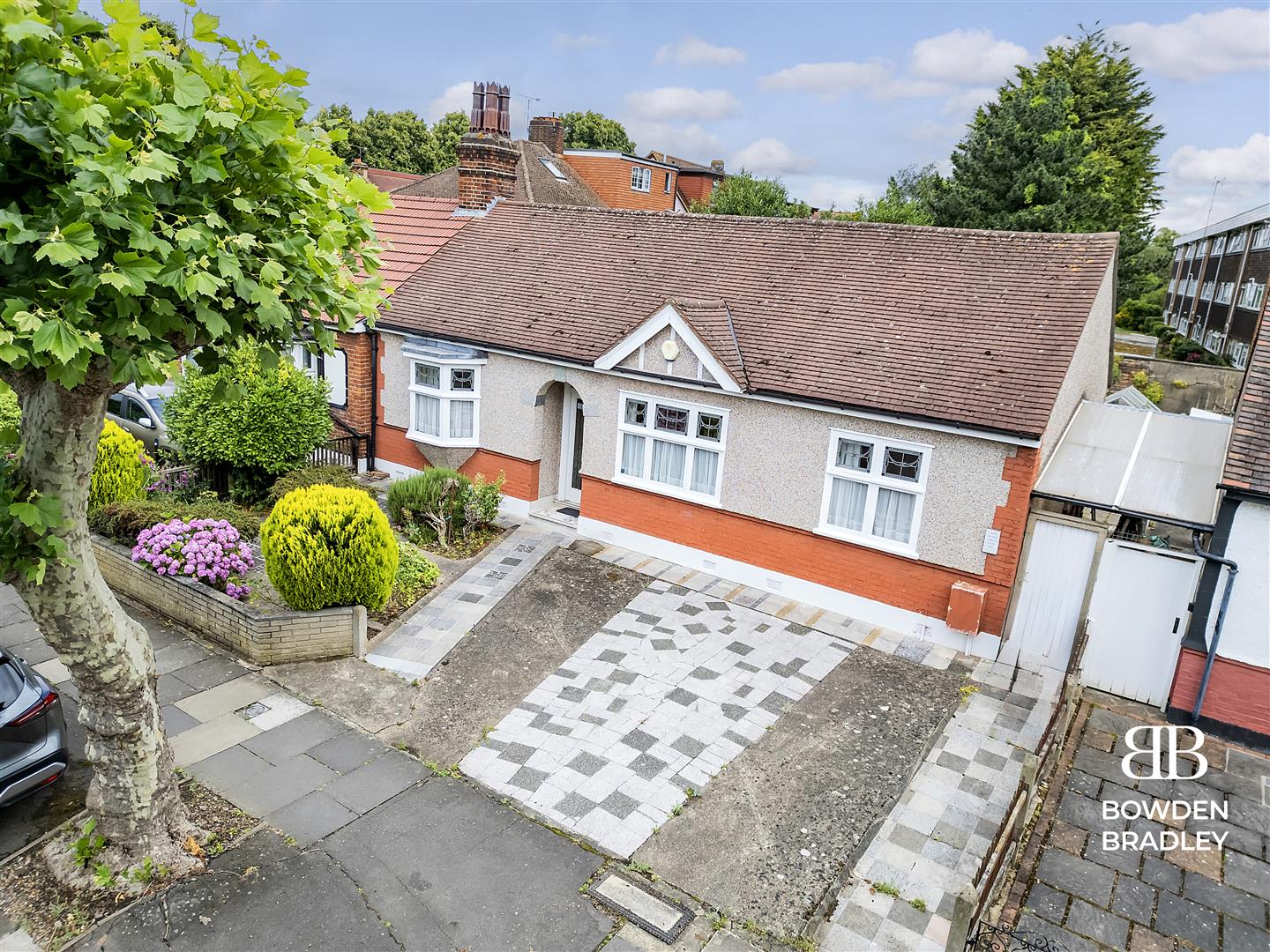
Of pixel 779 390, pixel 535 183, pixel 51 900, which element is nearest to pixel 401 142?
pixel 535 183

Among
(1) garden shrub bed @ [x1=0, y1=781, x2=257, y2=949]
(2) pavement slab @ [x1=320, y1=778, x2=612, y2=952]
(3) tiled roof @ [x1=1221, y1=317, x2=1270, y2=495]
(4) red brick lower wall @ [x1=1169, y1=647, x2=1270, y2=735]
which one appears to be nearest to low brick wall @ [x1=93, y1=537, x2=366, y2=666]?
(2) pavement slab @ [x1=320, y1=778, x2=612, y2=952]

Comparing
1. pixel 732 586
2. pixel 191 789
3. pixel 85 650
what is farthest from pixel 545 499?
pixel 85 650

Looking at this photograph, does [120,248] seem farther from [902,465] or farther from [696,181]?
[696,181]

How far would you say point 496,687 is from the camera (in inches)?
389

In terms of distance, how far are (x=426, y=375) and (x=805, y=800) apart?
1122cm

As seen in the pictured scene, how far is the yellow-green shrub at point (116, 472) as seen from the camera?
1284 cm

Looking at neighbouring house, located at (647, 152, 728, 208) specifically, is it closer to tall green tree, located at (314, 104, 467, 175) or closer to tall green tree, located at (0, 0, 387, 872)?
tall green tree, located at (314, 104, 467, 175)

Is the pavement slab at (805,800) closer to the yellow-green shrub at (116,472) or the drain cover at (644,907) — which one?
the drain cover at (644,907)

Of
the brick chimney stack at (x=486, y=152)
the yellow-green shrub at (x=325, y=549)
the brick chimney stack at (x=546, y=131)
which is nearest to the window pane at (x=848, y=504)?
the yellow-green shrub at (x=325, y=549)

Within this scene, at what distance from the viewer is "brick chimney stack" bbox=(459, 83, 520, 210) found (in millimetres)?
19422

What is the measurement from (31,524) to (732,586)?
32.2 ft

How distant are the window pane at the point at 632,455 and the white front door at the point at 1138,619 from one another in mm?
7060

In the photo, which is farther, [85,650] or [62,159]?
[85,650]

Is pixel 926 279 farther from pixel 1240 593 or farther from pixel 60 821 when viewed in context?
pixel 60 821
